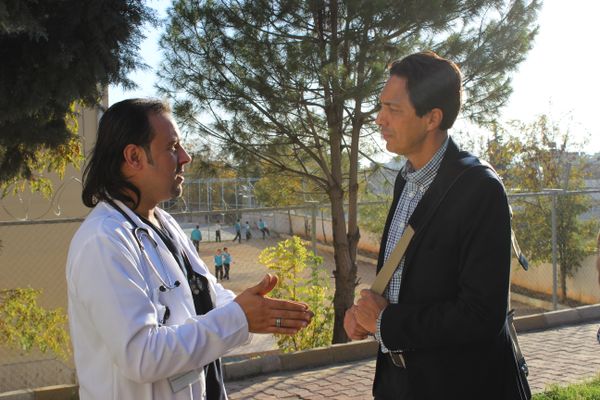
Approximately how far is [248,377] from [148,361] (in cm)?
480

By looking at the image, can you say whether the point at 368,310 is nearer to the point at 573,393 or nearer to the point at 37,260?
the point at 573,393

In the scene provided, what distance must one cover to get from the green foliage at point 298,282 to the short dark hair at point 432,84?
17.2 feet

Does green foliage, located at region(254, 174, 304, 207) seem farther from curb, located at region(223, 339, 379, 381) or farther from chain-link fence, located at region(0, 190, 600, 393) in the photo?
curb, located at region(223, 339, 379, 381)

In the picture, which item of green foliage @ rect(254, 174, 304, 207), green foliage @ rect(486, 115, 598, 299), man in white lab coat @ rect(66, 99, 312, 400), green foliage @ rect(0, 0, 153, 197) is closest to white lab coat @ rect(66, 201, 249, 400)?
man in white lab coat @ rect(66, 99, 312, 400)

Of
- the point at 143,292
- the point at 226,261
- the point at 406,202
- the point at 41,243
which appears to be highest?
the point at 406,202

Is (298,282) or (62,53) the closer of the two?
(62,53)

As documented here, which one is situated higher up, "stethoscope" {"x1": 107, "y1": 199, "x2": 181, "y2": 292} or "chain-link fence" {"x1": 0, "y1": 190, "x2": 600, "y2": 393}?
"stethoscope" {"x1": 107, "y1": 199, "x2": 181, "y2": 292}

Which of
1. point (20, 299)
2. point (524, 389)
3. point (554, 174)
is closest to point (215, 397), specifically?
point (524, 389)

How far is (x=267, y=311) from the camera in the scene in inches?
81.4

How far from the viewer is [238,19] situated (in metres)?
7.74

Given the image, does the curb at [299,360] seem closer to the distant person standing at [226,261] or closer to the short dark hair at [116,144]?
the distant person standing at [226,261]

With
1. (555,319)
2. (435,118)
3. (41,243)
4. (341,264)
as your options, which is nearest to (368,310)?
(435,118)

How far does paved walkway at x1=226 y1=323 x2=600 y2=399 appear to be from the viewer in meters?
5.76

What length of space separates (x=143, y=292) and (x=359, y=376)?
15.8 ft
